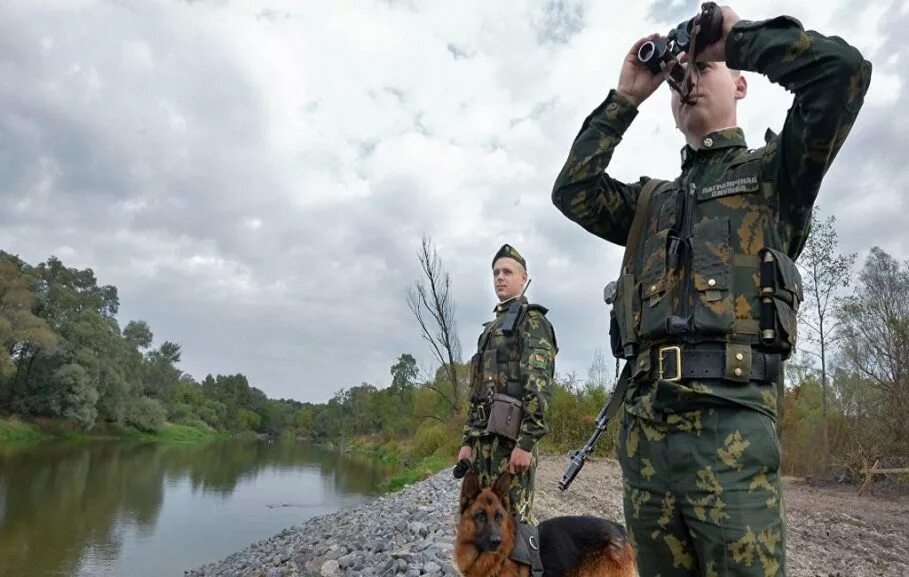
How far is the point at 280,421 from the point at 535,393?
411 ft

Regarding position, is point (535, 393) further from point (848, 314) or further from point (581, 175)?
point (848, 314)

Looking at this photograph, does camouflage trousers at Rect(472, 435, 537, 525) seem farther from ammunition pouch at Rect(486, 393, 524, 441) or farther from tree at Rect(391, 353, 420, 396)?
tree at Rect(391, 353, 420, 396)

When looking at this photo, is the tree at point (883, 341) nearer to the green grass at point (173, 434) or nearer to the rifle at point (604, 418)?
the rifle at point (604, 418)

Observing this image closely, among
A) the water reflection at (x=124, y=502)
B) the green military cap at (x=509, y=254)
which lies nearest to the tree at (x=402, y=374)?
the water reflection at (x=124, y=502)

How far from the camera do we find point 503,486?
13.1ft

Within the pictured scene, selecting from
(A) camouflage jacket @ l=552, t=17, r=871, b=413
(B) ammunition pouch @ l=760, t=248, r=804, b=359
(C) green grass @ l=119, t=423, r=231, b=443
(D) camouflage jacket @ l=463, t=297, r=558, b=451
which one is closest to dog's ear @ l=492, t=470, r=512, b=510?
(D) camouflage jacket @ l=463, t=297, r=558, b=451

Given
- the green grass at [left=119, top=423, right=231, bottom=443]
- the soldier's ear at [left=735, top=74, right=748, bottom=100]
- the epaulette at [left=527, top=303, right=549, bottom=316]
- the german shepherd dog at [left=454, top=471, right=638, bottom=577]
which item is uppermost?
the soldier's ear at [left=735, top=74, right=748, bottom=100]

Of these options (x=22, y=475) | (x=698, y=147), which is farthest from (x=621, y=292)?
(x=22, y=475)

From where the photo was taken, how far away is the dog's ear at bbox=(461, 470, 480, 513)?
400 centimetres

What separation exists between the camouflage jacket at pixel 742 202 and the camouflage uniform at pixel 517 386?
2.23m

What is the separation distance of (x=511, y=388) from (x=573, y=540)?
1.14 meters

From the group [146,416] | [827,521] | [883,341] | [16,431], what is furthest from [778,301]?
[146,416]

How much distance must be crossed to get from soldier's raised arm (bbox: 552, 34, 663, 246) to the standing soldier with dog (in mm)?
2091

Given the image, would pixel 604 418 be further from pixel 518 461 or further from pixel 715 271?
pixel 518 461
